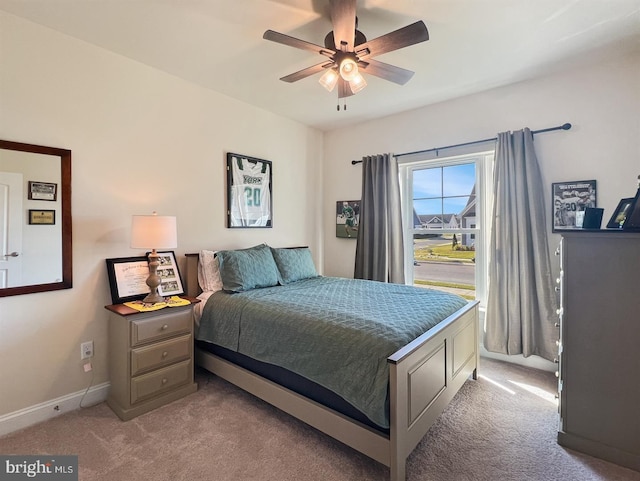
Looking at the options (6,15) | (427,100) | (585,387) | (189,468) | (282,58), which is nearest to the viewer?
(189,468)

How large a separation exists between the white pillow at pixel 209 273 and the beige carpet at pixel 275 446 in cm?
92

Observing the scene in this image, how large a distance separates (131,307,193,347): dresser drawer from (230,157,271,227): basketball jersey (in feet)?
3.95

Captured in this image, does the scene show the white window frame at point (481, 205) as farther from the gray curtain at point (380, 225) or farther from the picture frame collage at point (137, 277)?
the picture frame collage at point (137, 277)

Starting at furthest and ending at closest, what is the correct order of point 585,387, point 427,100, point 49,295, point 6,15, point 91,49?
point 427,100 → point 91,49 → point 49,295 → point 6,15 → point 585,387

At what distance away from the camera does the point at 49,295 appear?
7.07ft

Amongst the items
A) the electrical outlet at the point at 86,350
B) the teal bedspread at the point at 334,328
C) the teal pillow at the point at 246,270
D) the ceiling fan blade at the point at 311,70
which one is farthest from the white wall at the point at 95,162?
the ceiling fan blade at the point at 311,70

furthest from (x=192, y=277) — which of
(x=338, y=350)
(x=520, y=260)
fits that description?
(x=520, y=260)

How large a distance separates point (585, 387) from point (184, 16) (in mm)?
3343

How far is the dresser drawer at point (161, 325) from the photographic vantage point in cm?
213

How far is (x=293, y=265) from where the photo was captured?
10.6 ft

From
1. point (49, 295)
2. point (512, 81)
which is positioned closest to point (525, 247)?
point (512, 81)

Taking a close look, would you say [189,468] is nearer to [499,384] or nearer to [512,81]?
[499,384]

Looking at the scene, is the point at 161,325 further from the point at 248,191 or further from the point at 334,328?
the point at 248,191

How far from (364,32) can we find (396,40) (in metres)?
0.57
